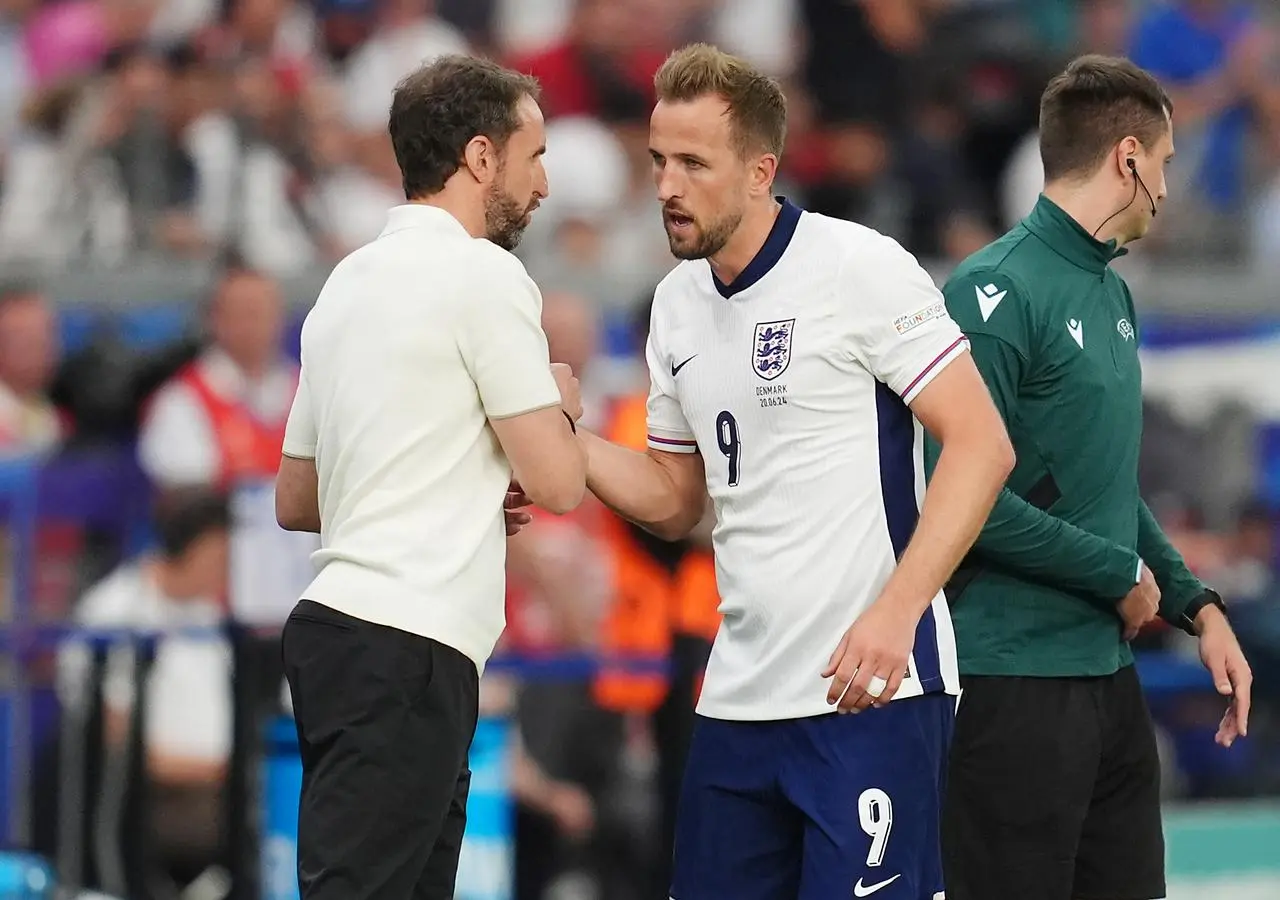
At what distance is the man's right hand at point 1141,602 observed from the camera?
A: 4.05 m

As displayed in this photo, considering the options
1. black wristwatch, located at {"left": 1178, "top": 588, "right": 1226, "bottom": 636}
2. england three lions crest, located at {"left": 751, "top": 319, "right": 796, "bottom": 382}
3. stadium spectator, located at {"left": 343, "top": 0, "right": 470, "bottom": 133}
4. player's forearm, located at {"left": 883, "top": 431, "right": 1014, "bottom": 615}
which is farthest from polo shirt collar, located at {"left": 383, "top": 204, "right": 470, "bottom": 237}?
stadium spectator, located at {"left": 343, "top": 0, "right": 470, "bottom": 133}

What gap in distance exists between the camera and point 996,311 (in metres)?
3.99

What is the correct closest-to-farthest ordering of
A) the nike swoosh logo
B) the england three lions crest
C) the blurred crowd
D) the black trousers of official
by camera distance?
1. the black trousers of official
2. the nike swoosh logo
3. the england three lions crest
4. the blurred crowd

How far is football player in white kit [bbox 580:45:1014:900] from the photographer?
11.6ft

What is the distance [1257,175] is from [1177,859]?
534 cm

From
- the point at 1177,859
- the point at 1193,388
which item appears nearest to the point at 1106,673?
the point at 1177,859

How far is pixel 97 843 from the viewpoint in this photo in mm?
5926

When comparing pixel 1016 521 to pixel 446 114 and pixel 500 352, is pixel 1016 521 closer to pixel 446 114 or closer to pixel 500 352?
pixel 500 352

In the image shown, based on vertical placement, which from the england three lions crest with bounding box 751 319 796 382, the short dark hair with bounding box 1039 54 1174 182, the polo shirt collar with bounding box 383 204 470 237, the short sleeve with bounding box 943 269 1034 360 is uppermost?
the short dark hair with bounding box 1039 54 1174 182

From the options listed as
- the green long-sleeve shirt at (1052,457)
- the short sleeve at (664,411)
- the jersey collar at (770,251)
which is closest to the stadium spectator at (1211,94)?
the green long-sleeve shirt at (1052,457)

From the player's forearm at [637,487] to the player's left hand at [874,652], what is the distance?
68cm

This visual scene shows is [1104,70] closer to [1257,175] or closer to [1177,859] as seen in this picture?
[1177,859]

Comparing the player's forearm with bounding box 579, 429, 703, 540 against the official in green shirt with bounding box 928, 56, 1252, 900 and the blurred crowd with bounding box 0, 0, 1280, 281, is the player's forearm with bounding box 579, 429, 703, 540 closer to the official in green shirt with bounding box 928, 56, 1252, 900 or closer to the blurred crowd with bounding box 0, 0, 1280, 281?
the official in green shirt with bounding box 928, 56, 1252, 900

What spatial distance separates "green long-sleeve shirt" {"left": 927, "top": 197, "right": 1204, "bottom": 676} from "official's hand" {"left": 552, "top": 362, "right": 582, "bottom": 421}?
2.55 ft
